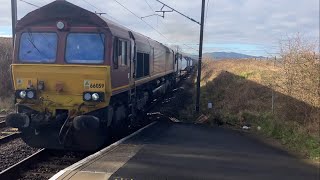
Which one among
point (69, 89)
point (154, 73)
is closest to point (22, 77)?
point (69, 89)

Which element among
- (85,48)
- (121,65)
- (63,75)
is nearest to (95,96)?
(63,75)

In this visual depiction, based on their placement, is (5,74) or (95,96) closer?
(95,96)

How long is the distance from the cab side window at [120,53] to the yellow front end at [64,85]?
2.17 feet

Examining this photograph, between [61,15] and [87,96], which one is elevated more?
[61,15]

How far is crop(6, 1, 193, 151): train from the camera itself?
32.9 feet

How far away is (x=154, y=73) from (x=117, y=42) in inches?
323

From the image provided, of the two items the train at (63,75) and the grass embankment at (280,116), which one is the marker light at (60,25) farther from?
the grass embankment at (280,116)

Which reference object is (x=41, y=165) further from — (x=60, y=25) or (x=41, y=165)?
(x=60, y=25)

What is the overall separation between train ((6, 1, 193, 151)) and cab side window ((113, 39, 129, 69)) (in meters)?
0.05

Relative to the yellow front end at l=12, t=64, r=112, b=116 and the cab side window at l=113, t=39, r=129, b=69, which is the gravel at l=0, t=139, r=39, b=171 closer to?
the yellow front end at l=12, t=64, r=112, b=116

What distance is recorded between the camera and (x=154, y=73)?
1892cm

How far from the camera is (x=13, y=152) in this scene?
1043 centimetres

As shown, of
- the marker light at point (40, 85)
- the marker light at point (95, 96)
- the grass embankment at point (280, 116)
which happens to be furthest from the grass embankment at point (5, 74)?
the marker light at point (95, 96)

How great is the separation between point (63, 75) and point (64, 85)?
0.81 feet
